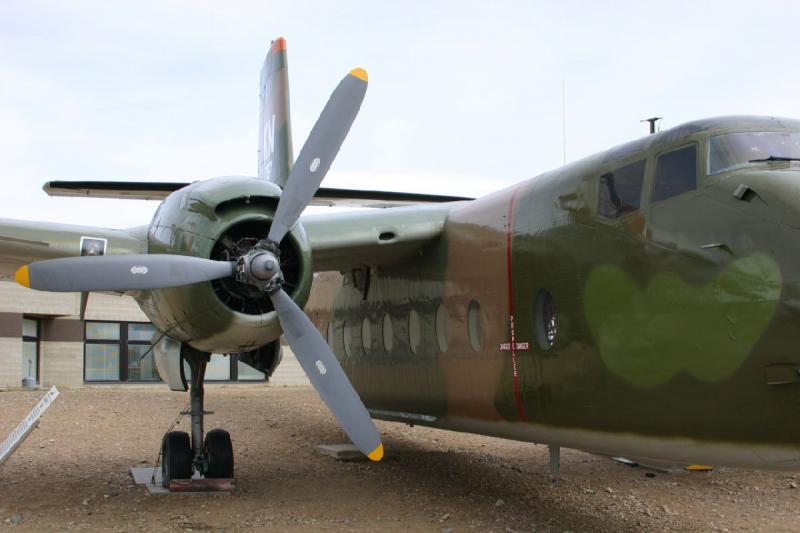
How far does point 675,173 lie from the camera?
760 centimetres

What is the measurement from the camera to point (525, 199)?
9.55 metres

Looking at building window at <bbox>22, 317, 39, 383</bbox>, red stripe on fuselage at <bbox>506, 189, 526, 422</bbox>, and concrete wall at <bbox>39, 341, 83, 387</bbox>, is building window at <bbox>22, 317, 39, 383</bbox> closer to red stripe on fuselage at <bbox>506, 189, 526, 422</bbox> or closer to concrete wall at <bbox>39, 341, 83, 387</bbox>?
concrete wall at <bbox>39, 341, 83, 387</bbox>

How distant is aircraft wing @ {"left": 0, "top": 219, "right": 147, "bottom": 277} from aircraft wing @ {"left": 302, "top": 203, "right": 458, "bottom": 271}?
233 cm

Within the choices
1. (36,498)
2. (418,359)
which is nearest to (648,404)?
(418,359)

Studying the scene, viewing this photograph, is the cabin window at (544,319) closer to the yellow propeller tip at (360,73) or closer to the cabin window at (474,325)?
the cabin window at (474,325)

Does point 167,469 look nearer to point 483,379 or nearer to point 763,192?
point 483,379

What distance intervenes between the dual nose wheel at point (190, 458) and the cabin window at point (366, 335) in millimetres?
2901

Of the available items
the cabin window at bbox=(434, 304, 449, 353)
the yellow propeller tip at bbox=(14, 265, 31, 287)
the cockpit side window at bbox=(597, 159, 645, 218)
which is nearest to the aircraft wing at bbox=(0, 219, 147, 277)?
the yellow propeller tip at bbox=(14, 265, 31, 287)

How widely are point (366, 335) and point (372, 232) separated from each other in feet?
8.38

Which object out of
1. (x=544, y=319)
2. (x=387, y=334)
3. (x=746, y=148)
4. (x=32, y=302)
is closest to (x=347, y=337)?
(x=387, y=334)

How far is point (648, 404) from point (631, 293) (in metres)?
1.01

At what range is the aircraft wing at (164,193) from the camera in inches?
511

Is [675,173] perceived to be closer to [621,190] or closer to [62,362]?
[621,190]

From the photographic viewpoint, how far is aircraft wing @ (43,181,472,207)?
42.6 ft
